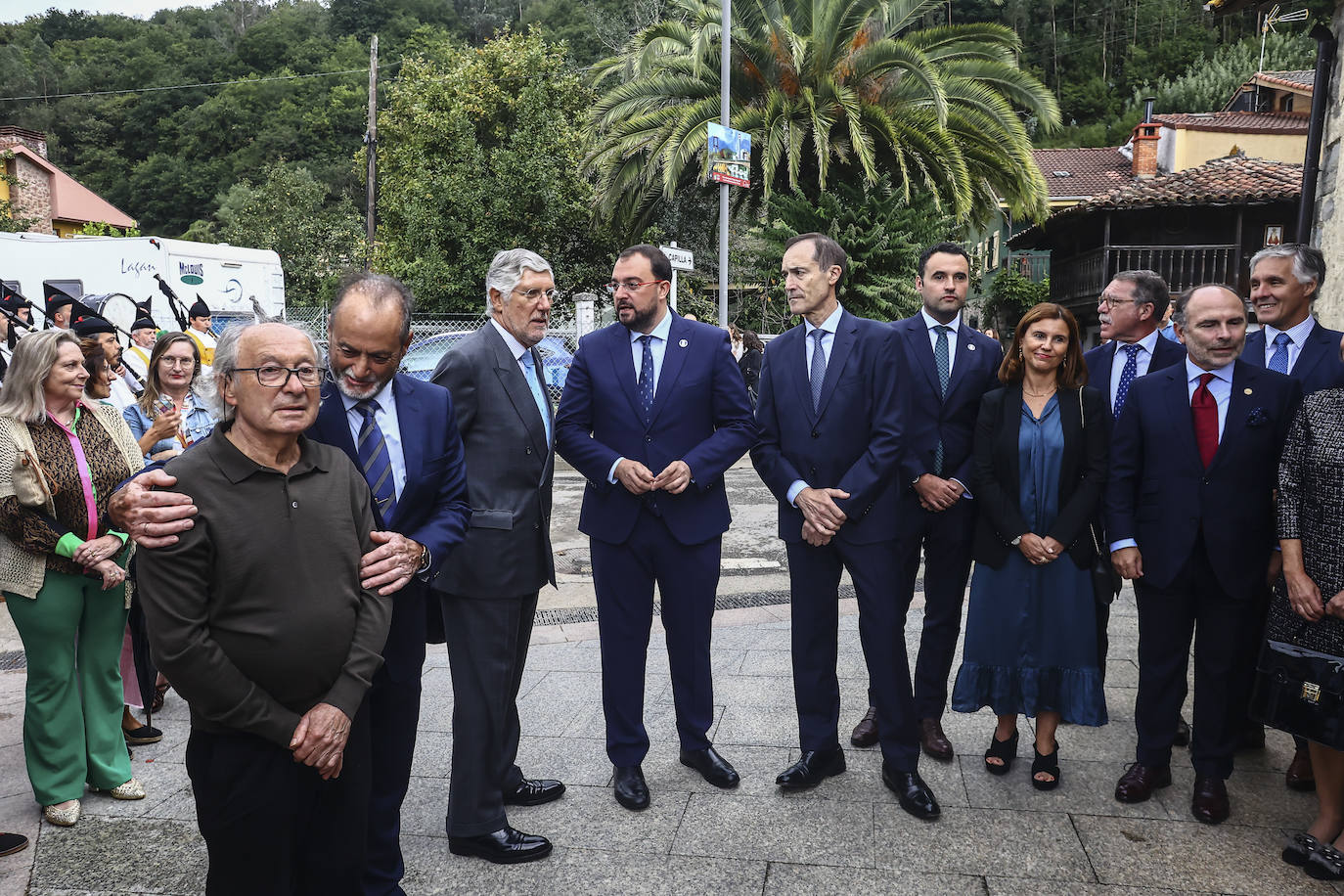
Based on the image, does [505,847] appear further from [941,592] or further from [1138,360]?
[1138,360]

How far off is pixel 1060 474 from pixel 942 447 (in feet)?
1.79

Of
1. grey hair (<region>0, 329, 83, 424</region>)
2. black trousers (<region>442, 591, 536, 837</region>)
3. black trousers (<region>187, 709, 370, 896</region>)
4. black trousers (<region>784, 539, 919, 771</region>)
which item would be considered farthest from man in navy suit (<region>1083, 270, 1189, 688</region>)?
grey hair (<region>0, 329, 83, 424</region>)

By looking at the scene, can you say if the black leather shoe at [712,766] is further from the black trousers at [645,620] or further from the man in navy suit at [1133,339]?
the man in navy suit at [1133,339]

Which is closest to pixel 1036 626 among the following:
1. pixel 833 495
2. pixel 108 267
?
pixel 833 495

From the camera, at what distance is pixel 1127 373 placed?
450 cm

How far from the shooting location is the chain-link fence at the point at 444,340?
581 inches

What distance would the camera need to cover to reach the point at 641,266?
3803mm

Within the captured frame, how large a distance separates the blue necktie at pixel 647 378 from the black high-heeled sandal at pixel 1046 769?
2067 millimetres

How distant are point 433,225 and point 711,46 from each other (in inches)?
341

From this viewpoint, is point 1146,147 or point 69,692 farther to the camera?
point 1146,147

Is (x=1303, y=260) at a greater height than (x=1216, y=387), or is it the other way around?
(x=1303, y=260)

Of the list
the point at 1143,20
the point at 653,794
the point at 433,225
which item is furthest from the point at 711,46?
the point at 1143,20

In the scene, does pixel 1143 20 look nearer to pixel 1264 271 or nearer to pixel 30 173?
pixel 30 173

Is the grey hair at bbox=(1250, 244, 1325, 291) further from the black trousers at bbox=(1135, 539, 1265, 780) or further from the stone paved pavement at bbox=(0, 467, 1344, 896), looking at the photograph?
the stone paved pavement at bbox=(0, 467, 1344, 896)
